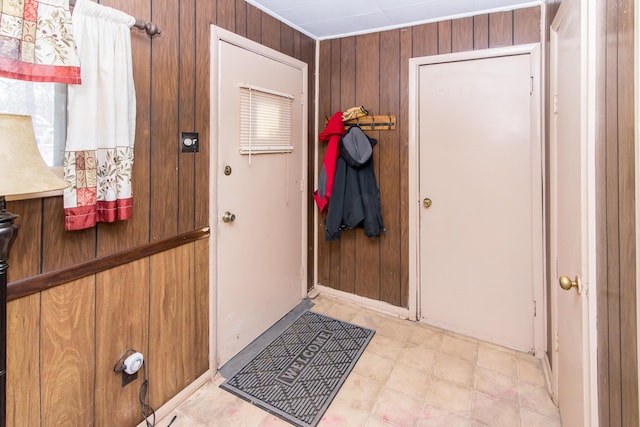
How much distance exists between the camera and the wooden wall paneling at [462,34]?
244 cm

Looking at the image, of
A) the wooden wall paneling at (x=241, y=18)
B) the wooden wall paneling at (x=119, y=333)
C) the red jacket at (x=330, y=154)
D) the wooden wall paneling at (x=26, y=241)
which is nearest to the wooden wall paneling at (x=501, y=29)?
the red jacket at (x=330, y=154)

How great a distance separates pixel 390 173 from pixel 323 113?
Result: 31.7 inches

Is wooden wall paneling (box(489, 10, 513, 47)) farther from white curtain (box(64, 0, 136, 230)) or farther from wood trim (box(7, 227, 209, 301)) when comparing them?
wood trim (box(7, 227, 209, 301))

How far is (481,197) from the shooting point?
2.48 meters

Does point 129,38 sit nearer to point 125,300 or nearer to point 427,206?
point 125,300

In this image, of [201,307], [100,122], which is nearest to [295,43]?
[100,122]

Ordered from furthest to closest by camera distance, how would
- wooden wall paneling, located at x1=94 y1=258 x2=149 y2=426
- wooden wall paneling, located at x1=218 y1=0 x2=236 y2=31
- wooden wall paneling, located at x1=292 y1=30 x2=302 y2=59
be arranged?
wooden wall paneling, located at x1=292 y1=30 x2=302 y2=59
wooden wall paneling, located at x1=218 y1=0 x2=236 y2=31
wooden wall paneling, located at x1=94 y1=258 x2=149 y2=426

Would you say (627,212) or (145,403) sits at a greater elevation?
(627,212)

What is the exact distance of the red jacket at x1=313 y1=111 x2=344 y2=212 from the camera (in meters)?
2.86

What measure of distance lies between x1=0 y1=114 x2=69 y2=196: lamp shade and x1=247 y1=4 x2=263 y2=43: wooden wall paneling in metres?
1.69

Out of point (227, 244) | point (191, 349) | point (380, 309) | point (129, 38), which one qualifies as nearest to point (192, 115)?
point (129, 38)

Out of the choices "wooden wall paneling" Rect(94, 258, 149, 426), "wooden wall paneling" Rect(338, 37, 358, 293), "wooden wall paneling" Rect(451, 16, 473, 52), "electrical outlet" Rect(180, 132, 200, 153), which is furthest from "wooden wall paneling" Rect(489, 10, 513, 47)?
"wooden wall paneling" Rect(94, 258, 149, 426)

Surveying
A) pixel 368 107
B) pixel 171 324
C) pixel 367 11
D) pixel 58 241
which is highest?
pixel 367 11

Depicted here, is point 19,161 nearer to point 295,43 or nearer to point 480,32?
point 295,43
